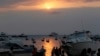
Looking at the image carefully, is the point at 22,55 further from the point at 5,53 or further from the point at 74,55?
the point at 5,53

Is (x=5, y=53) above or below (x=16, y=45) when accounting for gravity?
below

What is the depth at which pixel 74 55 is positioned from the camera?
4534 cm

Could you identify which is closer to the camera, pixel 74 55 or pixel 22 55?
pixel 22 55

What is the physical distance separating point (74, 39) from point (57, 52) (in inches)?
396

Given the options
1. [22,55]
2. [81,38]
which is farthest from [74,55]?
[22,55]

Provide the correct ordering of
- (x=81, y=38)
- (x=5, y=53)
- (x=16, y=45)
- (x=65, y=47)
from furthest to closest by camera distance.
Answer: (x=16, y=45) → (x=81, y=38) → (x=65, y=47) → (x=5, y=53)

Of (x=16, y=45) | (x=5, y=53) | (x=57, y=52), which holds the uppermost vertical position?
(x=16, y=45)

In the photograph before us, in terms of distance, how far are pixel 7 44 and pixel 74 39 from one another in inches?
767

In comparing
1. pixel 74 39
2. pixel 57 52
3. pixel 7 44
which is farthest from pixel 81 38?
pixel 7 44

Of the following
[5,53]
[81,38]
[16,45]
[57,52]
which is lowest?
[5,53]

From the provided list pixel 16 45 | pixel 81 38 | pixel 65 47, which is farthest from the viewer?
pixel 16 45

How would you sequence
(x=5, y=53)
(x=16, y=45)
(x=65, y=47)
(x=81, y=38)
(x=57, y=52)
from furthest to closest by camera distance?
(x=16, y=45) < (x=81, y=38) < (x=65, y=47) < (x=57, y=52) < (x=5, y=53)

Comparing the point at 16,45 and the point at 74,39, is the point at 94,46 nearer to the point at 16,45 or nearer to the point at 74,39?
the point at 74,39

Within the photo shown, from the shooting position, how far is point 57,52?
1572 inches
